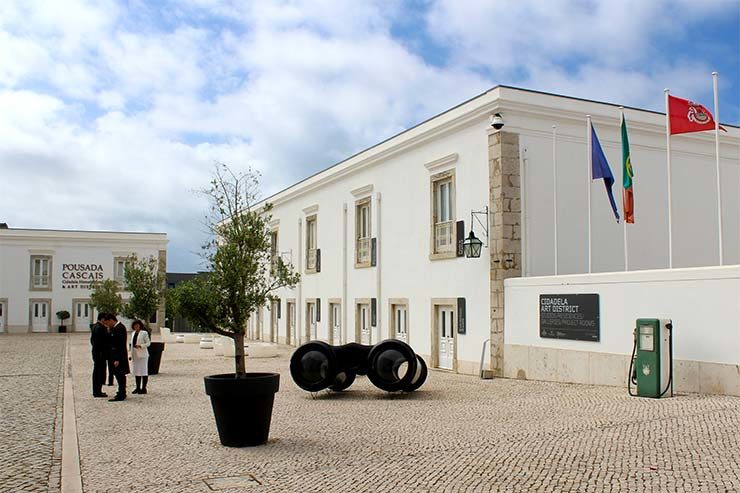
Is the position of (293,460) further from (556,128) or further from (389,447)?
(556,128)

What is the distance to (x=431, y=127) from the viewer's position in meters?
18.3

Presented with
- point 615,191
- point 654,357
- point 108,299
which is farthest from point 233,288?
point 108,299

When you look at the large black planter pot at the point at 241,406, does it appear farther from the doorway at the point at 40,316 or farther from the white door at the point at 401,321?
the doorway at the point at 40,316

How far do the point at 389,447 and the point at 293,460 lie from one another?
1.13 m

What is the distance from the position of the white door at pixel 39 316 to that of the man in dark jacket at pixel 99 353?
37171 millimetres

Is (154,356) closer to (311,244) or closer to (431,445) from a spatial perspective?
(311,244)

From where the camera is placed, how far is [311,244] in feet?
90.4

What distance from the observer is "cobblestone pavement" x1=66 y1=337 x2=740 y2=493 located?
6.36 metres

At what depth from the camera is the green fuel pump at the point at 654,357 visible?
1110 cm

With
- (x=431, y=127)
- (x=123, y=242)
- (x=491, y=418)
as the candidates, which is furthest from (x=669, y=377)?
(x=123, y=242)

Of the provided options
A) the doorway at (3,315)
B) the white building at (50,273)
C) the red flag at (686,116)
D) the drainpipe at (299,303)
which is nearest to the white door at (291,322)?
the drainpipe at (299,303)

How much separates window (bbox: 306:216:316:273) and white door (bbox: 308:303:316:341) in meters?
1.33

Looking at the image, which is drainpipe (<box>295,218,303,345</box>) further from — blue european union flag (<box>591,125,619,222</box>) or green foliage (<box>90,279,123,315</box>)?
blue european union flag (<box>591,125,619,222</box>)

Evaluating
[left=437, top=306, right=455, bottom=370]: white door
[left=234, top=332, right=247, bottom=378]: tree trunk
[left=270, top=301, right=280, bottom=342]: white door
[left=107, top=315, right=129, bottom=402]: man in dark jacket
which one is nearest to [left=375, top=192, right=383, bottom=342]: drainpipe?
[left=437, top=306, right=455, bottom=370]: white door
